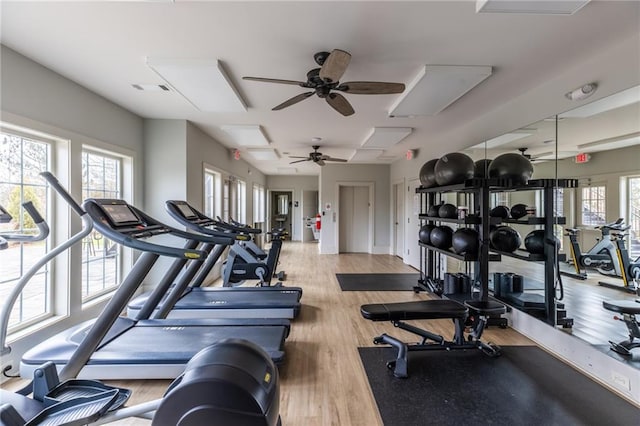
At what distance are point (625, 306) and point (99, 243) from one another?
16.9 ft

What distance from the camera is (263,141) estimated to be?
5.57 metres

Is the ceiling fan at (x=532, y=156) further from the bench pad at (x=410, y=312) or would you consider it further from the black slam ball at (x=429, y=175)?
the bench pad at (x=410, y=312)

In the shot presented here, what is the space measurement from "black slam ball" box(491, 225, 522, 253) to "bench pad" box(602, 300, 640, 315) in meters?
0.97

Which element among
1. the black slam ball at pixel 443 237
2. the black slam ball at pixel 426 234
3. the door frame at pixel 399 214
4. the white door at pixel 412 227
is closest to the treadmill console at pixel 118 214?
the black slam ball at pixel 443 237

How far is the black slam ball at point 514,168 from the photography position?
3.19 metres

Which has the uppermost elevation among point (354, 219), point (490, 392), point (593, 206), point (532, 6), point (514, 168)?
point (532, 6)

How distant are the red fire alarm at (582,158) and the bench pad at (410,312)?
167 cm

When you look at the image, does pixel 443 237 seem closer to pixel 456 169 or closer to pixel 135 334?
pixel 456 169

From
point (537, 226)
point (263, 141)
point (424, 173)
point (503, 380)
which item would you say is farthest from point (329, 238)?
point (503, 380)

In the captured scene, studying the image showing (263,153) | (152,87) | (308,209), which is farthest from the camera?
(308,209)

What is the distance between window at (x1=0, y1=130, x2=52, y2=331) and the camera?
254 cm

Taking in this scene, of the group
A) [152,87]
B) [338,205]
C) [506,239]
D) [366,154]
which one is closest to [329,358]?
[506,239]

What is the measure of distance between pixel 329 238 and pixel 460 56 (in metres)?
6.43

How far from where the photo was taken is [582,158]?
2.75m
